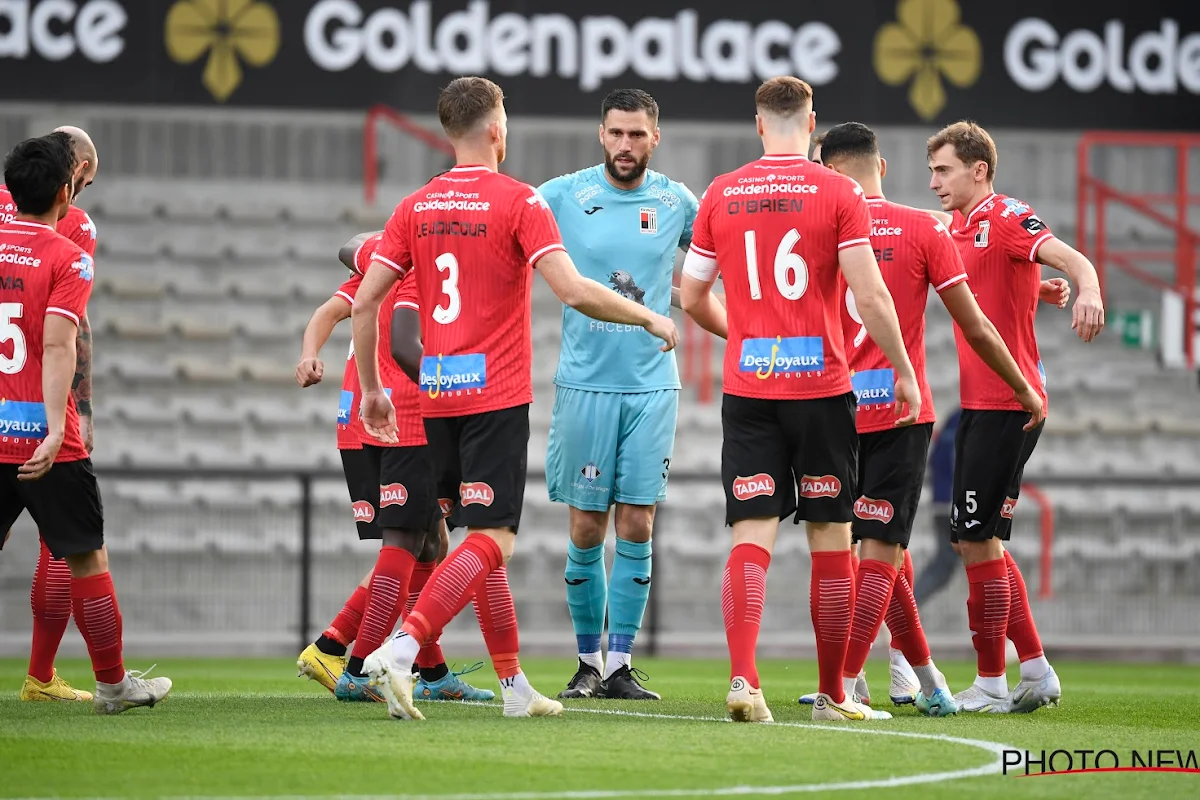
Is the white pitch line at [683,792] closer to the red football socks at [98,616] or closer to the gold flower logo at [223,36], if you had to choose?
the red football socks at [98,616]

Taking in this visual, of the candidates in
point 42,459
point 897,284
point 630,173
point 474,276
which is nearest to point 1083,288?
point 897,284

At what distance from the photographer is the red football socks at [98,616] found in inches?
246

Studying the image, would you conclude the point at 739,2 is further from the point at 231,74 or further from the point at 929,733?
the point at 929,733

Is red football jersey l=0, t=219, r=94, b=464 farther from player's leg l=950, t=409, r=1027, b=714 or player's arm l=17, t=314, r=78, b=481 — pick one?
player's leg l=950, t=409, r=1027, b=714

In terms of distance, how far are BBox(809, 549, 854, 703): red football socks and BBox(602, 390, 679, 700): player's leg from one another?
57.5 inches

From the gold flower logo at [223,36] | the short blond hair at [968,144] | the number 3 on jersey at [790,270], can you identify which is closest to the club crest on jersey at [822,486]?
the number 3 on jersey at [790,270]

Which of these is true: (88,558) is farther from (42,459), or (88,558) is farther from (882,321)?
(882,321)

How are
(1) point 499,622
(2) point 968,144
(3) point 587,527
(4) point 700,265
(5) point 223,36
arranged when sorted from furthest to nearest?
1. (5) point 223,36
2. (3) point 587,527
3. (2) point 968,144
4. (4) point 700,265
5. (1) point 499,622

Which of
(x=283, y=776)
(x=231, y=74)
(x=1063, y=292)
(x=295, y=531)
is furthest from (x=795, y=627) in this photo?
(x=283, y=776)

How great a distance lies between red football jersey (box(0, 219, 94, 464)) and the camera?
6.11 m

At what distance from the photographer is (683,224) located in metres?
7.77

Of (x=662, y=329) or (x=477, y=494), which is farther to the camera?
(x=477, y=494)

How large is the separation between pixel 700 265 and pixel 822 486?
0.97 metres

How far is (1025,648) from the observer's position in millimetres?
7223
